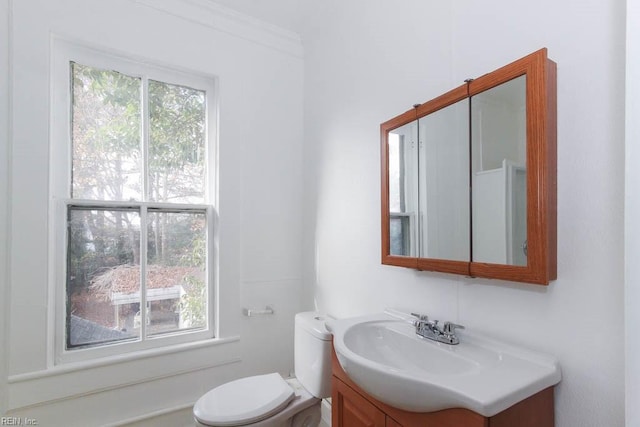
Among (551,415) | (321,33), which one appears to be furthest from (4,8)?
(551,415)

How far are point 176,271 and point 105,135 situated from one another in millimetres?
830

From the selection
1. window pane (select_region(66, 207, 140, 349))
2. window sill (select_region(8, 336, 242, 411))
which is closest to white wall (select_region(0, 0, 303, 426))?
window sill (select_region(8, 336, 242, 411))

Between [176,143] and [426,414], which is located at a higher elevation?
[176,143]

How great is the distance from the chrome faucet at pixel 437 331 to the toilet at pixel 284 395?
18.8 inches

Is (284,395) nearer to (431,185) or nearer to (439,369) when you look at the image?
(439,369)

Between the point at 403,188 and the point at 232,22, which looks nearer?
the point at 403,188

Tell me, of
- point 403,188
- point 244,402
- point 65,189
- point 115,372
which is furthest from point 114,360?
point 403,188

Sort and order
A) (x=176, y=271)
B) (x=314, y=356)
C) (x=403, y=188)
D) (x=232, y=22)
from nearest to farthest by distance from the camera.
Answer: (x=403, y=188) < (x=314, y=356) < (x=176, y=271) < (x=232, y=22)

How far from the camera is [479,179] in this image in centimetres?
104

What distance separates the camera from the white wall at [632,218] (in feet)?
2.21

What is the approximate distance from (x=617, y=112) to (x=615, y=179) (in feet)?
0.54

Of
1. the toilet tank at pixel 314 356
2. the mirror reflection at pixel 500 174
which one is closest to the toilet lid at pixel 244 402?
the toilet tank at pixel 314 356

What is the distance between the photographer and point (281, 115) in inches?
84.1

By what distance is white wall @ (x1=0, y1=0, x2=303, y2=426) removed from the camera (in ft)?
4.69
